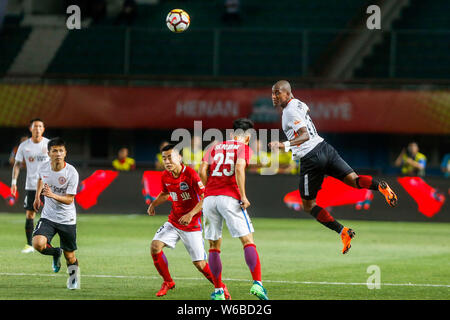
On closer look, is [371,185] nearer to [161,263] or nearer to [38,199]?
[161,263]

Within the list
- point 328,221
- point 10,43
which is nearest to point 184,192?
point 328,221

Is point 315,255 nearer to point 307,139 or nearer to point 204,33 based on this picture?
point 307,139

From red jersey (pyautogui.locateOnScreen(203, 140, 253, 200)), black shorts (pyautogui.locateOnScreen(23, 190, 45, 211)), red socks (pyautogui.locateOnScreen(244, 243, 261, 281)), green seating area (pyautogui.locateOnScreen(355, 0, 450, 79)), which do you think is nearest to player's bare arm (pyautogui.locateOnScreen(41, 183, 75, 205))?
red jersey (pyautogui.locateOnScreen(203, 140, 253, 200))

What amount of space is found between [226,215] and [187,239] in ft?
2.37

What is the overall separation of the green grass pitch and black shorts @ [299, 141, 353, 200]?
4.24 ft

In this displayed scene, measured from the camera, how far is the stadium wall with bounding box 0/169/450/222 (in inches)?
909

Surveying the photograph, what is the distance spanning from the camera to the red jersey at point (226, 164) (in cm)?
1006

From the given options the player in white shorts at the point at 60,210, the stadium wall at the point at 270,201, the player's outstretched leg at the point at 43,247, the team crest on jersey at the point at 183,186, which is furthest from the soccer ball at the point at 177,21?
the stadium wall at the point at 270,201

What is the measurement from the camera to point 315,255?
15.6m

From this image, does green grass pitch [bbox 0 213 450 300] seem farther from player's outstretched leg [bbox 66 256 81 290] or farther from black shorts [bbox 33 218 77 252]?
black shorts [bbox 33 218 77 252]

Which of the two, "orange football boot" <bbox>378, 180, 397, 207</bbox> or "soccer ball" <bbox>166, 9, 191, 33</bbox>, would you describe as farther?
"soccer ball" <bbox>166, 9, 191, 33</bbox>

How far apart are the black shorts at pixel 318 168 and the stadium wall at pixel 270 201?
11.0 metres

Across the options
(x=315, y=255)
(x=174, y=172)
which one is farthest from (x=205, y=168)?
(x=315, y=255)

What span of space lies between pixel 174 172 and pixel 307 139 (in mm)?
2079
